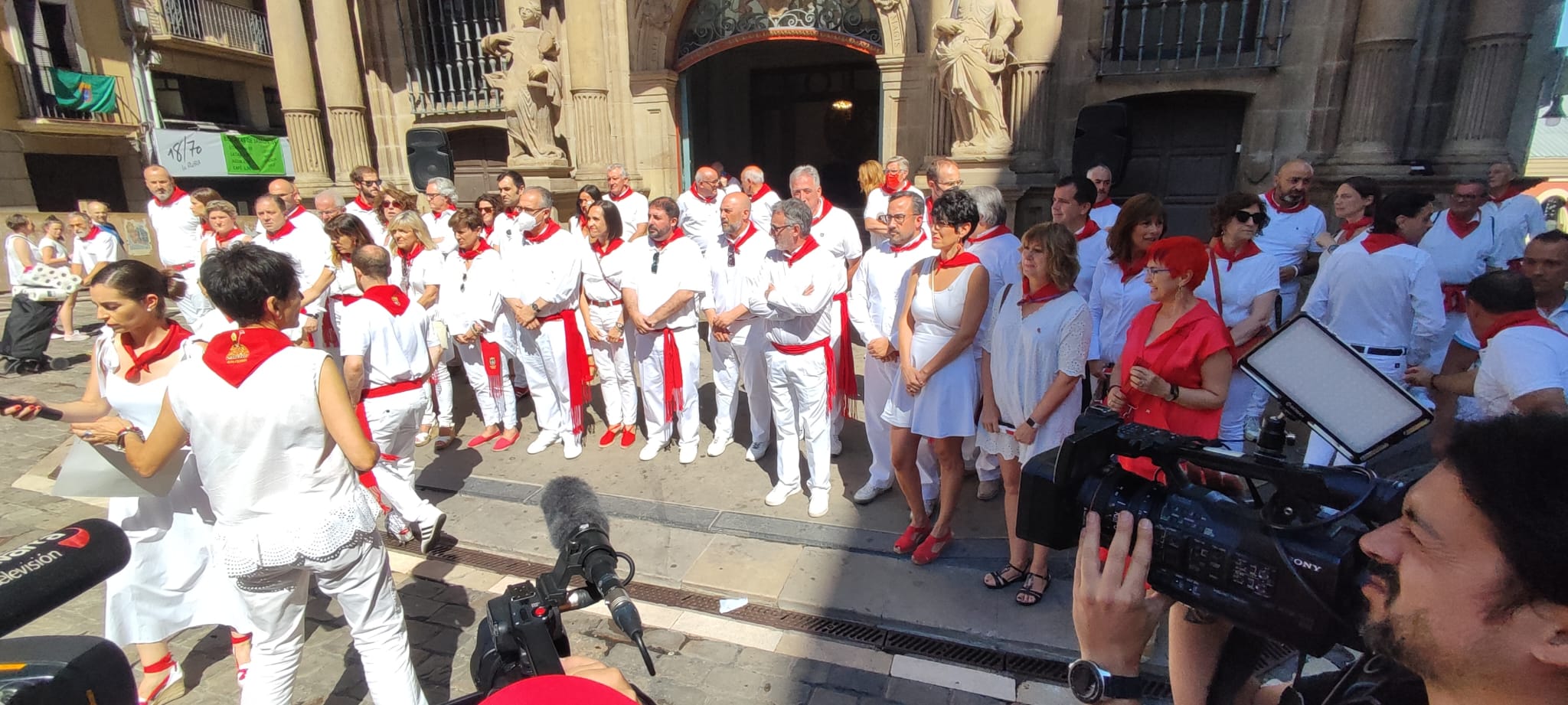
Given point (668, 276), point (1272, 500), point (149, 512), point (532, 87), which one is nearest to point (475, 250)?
point (668, 276)

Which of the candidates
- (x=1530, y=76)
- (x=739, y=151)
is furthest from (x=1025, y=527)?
(x=739, y=151)

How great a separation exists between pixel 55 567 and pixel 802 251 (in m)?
3.68

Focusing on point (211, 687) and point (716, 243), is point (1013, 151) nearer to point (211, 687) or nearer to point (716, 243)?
point (716, 243)

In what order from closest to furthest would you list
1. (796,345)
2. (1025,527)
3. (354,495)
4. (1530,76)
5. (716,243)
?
1. (1025,527)
2. (354,495)
3. (796,345)
4. (716,243)
5. (1530,76)

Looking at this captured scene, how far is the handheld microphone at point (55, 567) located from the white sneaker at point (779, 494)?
12.3ft

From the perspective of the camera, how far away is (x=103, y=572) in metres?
1.23

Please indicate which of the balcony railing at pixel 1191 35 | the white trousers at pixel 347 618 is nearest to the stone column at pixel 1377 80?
the balcony railing at pixel 1191 35

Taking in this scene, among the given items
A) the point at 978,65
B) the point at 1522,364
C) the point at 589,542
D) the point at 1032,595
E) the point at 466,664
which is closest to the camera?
the point at 589,542

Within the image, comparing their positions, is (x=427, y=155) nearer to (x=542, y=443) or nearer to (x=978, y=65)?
(x=542, y=443)

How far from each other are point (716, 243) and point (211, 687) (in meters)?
4.48

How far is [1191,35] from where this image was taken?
8516 millimetres

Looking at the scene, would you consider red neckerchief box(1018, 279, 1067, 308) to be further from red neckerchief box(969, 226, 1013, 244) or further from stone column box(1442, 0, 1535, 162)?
stone column box(1442, 0, 1535, 162)

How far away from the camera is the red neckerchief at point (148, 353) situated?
2.73 metres

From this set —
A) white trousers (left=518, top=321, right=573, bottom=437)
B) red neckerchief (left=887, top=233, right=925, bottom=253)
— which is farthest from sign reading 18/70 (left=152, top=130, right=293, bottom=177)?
red neckerchief (left=887, top=233, right=925, bottom=253)
